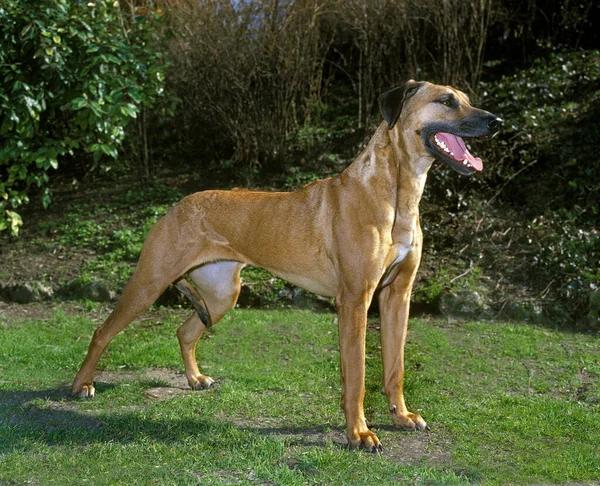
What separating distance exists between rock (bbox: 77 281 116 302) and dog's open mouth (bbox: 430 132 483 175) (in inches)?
197

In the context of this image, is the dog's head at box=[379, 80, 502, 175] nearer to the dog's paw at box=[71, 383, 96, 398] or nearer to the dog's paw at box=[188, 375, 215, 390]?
the dog's paw at box=[188, 375, 215, 390]

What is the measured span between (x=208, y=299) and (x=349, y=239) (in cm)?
164

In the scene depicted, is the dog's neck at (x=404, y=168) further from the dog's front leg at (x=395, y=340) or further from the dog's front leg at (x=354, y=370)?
the dog's front leg at (x=354, y=370)

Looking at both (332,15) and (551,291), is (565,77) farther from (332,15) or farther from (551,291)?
(551,291)

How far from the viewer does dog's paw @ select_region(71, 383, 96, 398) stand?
5.64 metres

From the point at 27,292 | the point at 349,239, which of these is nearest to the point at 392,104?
the point at 349,239

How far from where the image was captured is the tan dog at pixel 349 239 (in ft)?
15.5

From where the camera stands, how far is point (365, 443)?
4.61m

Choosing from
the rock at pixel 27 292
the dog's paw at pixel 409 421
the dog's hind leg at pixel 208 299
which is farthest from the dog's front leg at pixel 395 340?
the rock at pixel 27 292

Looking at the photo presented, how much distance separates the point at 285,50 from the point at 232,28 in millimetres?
757

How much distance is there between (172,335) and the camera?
745 centimetres

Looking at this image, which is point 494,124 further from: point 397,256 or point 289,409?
point 289,409

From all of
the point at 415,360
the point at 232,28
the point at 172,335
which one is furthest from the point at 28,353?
the point at 232,28

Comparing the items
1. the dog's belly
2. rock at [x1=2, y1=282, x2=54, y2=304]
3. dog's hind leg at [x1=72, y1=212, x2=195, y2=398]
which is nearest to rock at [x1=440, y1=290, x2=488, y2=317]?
the dog's belly
